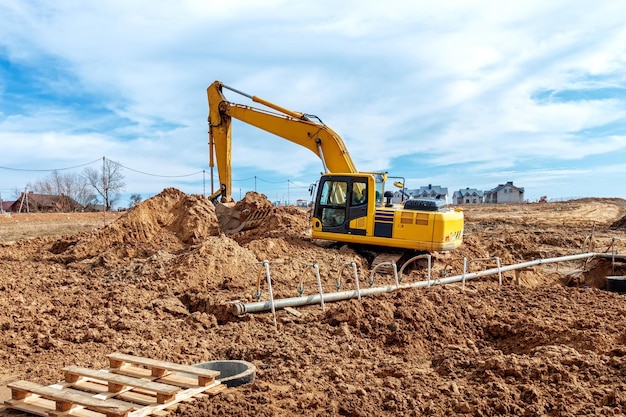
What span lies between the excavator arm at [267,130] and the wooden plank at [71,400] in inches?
392

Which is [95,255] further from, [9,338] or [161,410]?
[161,410]

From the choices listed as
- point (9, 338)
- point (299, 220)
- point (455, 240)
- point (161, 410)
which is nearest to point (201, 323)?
point (9, 338)

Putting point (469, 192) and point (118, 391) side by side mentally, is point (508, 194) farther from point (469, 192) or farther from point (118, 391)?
point (118, 391)

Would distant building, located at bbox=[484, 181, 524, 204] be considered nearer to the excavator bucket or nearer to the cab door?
the excavator bucket

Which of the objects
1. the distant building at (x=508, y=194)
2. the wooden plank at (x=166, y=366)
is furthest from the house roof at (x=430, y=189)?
the wooden plank at (x=166, y=366)

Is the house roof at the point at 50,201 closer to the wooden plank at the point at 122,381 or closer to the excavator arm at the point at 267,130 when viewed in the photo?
the excavator arm at the point at 267,130

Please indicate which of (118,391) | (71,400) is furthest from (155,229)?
(71,400)

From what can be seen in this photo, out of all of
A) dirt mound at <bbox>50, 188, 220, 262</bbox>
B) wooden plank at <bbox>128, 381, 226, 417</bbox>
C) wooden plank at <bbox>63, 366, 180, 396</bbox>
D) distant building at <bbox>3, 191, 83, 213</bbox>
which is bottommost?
wooden plank at <bbox>128, 381, 226, 417</bbox>

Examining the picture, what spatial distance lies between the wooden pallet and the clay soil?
0.58ft

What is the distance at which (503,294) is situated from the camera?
891 cm

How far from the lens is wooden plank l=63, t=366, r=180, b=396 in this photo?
14.2 ft

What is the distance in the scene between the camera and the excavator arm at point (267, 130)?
1403 cm

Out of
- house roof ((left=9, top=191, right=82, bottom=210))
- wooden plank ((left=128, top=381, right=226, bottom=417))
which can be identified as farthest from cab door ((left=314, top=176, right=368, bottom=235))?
house roof ((left=9, top=191, right=82, bottom=210))

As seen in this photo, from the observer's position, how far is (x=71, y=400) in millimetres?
4191
